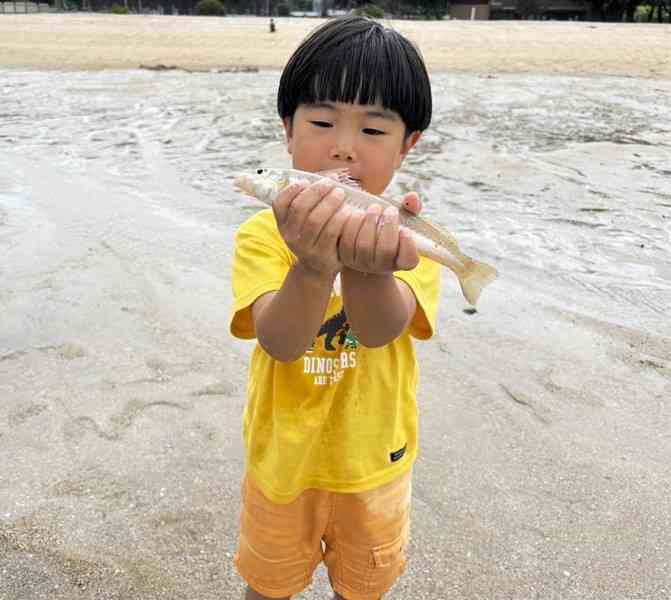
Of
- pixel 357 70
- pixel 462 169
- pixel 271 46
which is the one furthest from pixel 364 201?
pixel 271 46

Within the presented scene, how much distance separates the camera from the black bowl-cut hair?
1760 millimetres

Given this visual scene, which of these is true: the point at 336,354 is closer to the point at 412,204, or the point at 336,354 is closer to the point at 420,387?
the point at 412,204

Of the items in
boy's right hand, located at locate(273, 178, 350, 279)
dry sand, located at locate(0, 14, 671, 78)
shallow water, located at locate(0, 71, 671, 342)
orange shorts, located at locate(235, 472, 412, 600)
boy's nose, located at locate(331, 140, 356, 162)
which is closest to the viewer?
boy's right hand, located at locate(273, 178, 350, 279)

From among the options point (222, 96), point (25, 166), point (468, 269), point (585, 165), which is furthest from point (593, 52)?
point (468, 269)

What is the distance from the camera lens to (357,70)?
1.75 metres

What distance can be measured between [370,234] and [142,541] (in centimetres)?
201

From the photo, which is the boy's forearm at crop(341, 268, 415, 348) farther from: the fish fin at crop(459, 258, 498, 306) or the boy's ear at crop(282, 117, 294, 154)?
the boy's ear at crop(282, 117, 294, 154)

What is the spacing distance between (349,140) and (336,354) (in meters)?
0.63

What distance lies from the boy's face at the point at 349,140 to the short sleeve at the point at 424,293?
1.03ft

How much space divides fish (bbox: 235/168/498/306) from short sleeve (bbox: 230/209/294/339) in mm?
223

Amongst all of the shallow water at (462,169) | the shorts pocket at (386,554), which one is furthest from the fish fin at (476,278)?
the shallow water at (462,169)

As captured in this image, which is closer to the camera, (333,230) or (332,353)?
(333,230)

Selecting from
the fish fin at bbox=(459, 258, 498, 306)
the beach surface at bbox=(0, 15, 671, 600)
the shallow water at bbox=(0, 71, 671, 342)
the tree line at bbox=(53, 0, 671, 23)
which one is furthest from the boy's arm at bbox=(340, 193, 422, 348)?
the tree line at bbox=(53, 0, 671, 23)

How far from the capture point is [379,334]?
1704 millimetres
